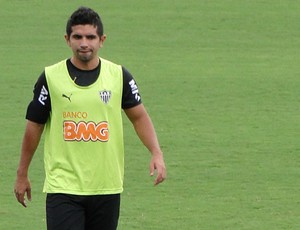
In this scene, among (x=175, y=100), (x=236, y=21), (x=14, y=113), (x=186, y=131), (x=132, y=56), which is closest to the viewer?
(x=186, y=131)

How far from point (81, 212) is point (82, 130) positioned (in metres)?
0.50

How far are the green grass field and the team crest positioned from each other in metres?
3.08

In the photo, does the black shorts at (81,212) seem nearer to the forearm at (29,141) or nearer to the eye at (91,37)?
the forearm at (29,141)

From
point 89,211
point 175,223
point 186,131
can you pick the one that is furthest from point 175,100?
point 89,211

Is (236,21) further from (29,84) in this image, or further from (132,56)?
(29,84)

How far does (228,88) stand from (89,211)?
10.5 meters

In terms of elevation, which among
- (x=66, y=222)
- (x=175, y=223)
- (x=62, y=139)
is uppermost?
(x=62, y=139)

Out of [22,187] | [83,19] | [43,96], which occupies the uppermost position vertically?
[83,19]

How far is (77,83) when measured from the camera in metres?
6.55

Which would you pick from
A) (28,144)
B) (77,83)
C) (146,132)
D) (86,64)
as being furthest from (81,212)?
(86,64)

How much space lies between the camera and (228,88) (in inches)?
667

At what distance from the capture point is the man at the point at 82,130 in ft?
21.5

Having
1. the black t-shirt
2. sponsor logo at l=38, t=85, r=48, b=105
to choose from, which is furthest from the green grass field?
sponsor logo at l=38, t=85, r=48, b=105

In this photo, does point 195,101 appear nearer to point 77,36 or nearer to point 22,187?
point 22,187
